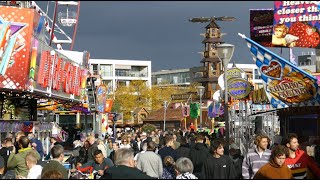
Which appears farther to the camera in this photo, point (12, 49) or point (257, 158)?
point (12, 49)

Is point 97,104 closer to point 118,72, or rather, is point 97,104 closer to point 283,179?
point 283,179

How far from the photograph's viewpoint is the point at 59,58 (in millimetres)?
25391

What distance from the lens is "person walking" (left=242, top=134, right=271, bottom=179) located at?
9.37 metres

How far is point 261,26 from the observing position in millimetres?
24938

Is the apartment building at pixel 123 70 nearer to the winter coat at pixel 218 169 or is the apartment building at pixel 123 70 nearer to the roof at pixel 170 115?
the roof at pixel 170 115

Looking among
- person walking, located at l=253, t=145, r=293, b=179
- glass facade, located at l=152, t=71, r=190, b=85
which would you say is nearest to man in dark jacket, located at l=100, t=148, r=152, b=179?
person walking, located at l=253, t=145, r=293, b=179

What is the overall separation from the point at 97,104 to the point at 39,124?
11299 millimetres

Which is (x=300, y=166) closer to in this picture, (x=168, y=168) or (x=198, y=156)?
(x=168, y=168)

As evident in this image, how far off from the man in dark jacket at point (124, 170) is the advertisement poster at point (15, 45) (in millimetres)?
11838

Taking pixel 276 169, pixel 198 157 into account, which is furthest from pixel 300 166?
pixel 198 157

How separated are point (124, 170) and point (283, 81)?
8.15 meters

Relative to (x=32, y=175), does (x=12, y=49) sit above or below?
above

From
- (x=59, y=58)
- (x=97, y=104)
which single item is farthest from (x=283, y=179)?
(x=97, y=104)

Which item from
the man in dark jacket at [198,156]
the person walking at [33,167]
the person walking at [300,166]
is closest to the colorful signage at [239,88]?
the man in dark jacket at [198,156]
